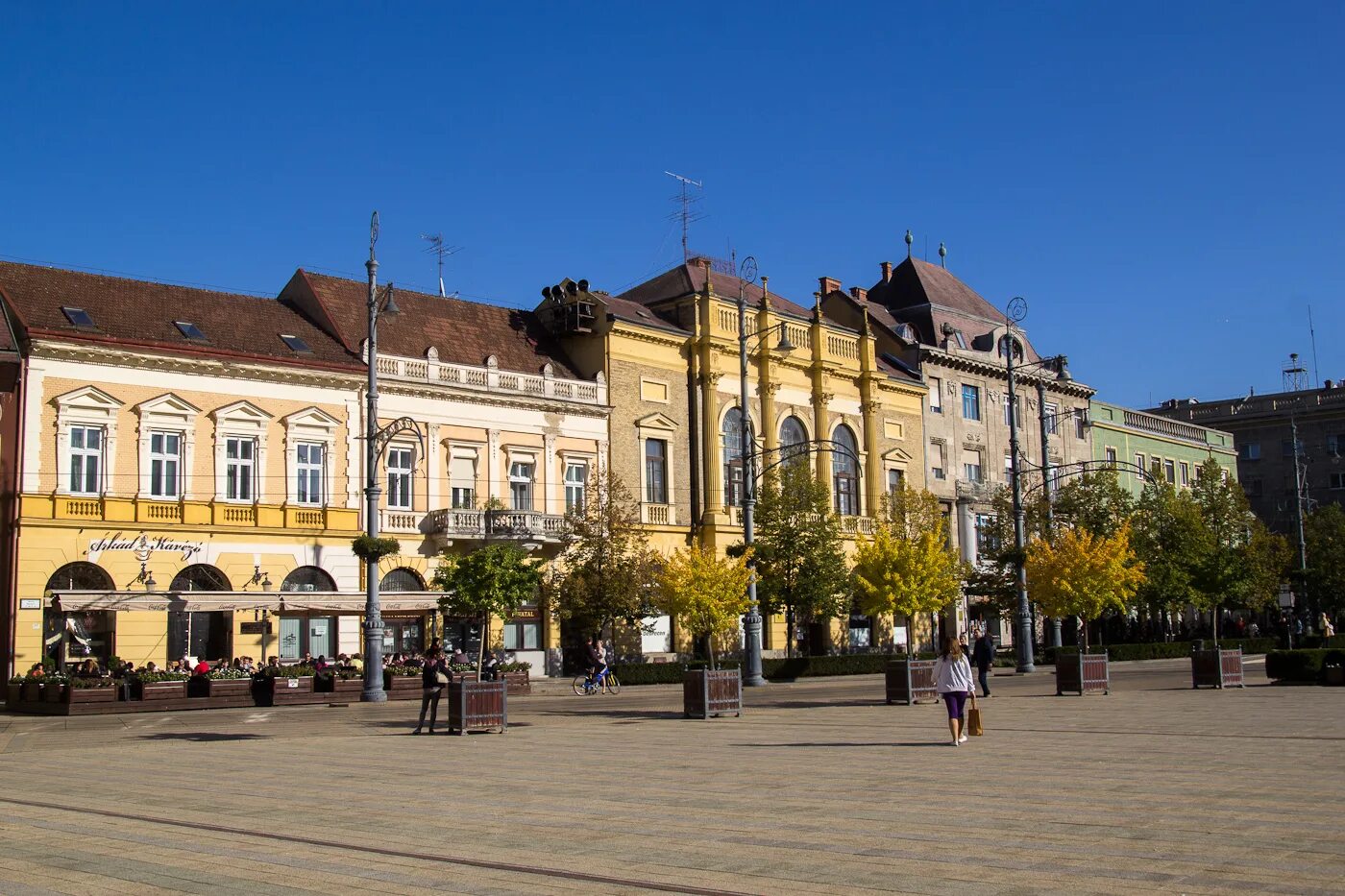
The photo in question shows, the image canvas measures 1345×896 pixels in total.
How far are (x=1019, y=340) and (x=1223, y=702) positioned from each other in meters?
47.4

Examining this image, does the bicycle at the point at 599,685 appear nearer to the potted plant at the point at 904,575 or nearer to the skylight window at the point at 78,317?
the potted plant at the point at 904,575

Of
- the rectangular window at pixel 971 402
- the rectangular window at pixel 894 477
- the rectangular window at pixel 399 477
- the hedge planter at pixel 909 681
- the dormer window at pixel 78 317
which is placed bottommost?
the hedge planter at pixel 909 681

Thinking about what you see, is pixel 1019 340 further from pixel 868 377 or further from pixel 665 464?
pixel 665 464

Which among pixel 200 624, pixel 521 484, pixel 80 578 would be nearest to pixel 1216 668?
→ pixel 521 484

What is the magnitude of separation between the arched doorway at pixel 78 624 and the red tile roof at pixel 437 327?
1125cm

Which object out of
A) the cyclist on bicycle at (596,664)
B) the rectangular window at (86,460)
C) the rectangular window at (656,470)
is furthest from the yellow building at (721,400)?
the rectangular window at (86,460)

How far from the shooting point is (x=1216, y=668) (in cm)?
3347

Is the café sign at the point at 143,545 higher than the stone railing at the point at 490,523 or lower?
lower

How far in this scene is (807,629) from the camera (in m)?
57.6

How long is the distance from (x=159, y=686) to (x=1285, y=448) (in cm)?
8186

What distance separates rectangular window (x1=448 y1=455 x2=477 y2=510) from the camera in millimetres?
46500

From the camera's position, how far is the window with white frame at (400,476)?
44.8 m

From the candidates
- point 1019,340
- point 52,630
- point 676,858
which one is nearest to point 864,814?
point 676,858

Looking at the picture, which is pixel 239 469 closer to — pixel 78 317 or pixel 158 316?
pixel 158 316
